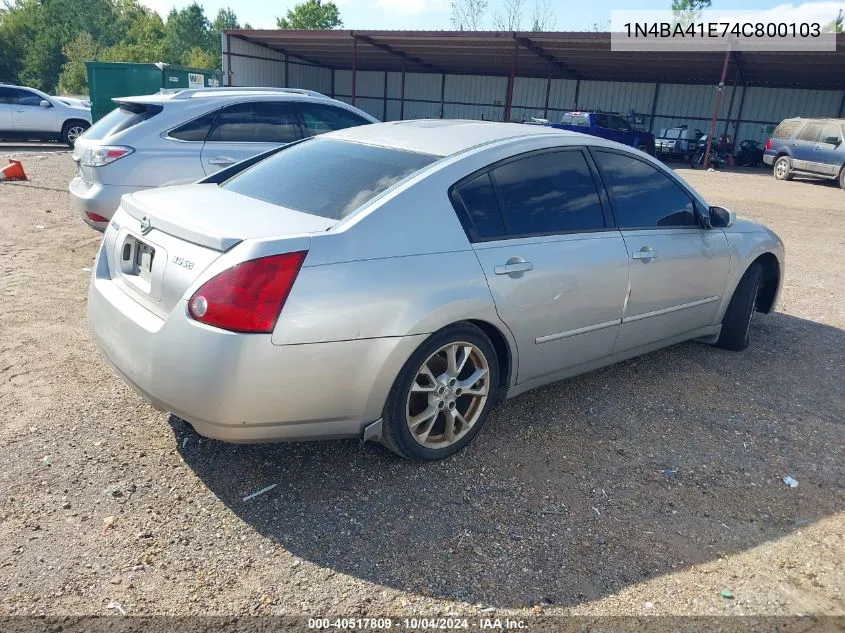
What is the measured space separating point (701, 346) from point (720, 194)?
41.7ft

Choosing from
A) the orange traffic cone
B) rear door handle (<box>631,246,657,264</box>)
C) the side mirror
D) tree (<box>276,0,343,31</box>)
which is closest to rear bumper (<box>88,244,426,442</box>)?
rear door handle (<box>631,246,657,264</box>)

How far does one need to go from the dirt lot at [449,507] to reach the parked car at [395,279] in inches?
13.7

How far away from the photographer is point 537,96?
113 feet

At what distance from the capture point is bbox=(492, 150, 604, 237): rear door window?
3.50 m

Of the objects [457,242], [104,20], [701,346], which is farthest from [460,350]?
[104,20]

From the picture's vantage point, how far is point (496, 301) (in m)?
3.26

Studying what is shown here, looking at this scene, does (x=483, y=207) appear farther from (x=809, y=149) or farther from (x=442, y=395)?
(x=809, y=149)

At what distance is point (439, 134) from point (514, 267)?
989 millimetres

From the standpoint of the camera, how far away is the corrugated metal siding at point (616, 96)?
107 feet

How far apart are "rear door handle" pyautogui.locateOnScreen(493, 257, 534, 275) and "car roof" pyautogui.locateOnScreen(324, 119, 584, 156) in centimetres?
64

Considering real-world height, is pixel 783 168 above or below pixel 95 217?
below

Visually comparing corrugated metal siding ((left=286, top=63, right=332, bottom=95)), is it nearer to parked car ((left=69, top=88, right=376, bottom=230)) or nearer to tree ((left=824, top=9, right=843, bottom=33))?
parked car ((left=69, top=88, right=376, bottom=230))

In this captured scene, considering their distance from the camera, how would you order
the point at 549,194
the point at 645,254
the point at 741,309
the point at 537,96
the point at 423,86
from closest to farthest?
the point at 549,194 < the point at 645,254 < the point at 741,309 < the point at 537,96 < the point at 423,86

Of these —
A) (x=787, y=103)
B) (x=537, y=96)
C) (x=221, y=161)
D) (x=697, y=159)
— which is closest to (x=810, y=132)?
(x=697, y=159)
